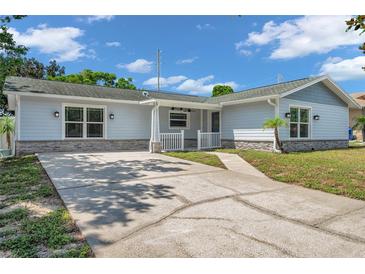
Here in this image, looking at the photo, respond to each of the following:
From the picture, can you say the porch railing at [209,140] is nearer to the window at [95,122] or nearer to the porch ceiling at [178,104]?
the porch ceiling at [178,104]

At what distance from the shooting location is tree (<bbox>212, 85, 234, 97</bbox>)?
32219 millimetres

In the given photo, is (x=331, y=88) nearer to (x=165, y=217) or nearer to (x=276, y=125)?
(x=276, y=125)

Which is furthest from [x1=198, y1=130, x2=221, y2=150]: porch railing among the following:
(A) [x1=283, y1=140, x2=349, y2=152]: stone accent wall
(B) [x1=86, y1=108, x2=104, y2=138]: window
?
(B) [x1=86, y1=108, x2=104, y2=138]: window

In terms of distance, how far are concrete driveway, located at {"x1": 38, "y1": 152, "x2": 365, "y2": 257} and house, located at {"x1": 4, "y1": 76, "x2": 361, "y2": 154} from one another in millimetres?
6151

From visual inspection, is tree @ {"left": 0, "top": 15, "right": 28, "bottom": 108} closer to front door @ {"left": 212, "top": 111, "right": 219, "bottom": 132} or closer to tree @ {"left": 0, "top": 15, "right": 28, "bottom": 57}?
tree @ {"left": 0, "top": 15, "right": 28, "bottom": 57}

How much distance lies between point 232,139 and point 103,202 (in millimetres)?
10505

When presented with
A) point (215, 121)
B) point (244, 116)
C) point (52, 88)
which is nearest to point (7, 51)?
point (52, 88)

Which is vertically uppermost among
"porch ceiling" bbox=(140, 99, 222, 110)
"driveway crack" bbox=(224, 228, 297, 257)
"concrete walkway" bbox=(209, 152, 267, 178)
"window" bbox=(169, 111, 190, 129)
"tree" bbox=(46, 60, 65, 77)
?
"tree" bbox=(46, 60, 65, 77)

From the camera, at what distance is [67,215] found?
3.67 metres

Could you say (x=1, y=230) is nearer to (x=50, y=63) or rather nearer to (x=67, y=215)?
(x=67, y=215)

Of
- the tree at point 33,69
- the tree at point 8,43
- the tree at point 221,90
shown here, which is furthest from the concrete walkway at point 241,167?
the tree at point 33,69
